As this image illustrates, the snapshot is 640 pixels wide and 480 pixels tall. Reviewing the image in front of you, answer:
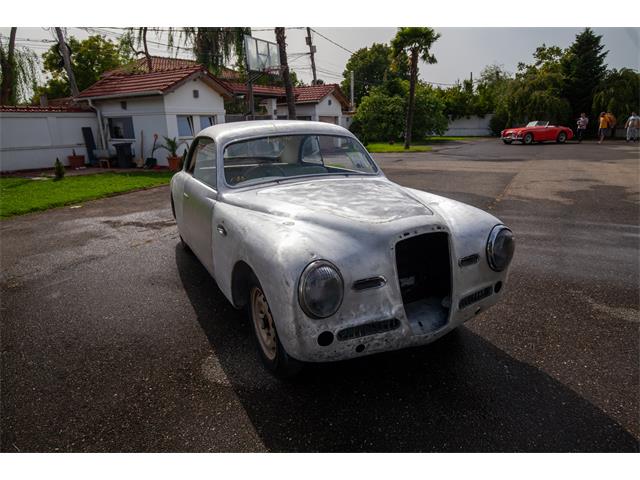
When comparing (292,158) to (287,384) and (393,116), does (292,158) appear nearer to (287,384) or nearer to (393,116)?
(287,384)

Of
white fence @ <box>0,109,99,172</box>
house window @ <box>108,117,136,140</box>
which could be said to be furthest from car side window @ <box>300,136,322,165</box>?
white fence @ <box>0,109,99,172</box>

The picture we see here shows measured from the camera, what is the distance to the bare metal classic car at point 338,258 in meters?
2.16

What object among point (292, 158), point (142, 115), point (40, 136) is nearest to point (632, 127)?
Answer: point (142, 115)

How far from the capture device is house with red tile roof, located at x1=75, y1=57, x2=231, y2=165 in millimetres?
15719

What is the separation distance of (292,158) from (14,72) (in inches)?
939

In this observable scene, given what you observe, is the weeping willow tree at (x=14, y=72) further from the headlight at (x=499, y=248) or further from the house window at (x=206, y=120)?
the headlight at (x=499, y=248)

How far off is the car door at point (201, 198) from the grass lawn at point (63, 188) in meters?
5.95

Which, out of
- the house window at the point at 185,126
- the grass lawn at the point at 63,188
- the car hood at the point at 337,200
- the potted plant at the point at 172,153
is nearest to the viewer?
the car hood at the point at 337,200

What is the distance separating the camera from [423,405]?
237 cm

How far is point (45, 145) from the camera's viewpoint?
1611 centimetres

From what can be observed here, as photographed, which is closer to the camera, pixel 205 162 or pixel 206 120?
pixel 205 162

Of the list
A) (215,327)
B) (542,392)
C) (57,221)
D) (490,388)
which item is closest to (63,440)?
(215,327)

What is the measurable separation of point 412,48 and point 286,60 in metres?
13.4

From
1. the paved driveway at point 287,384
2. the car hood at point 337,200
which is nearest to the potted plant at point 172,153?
the paved driveway at point 287,384
